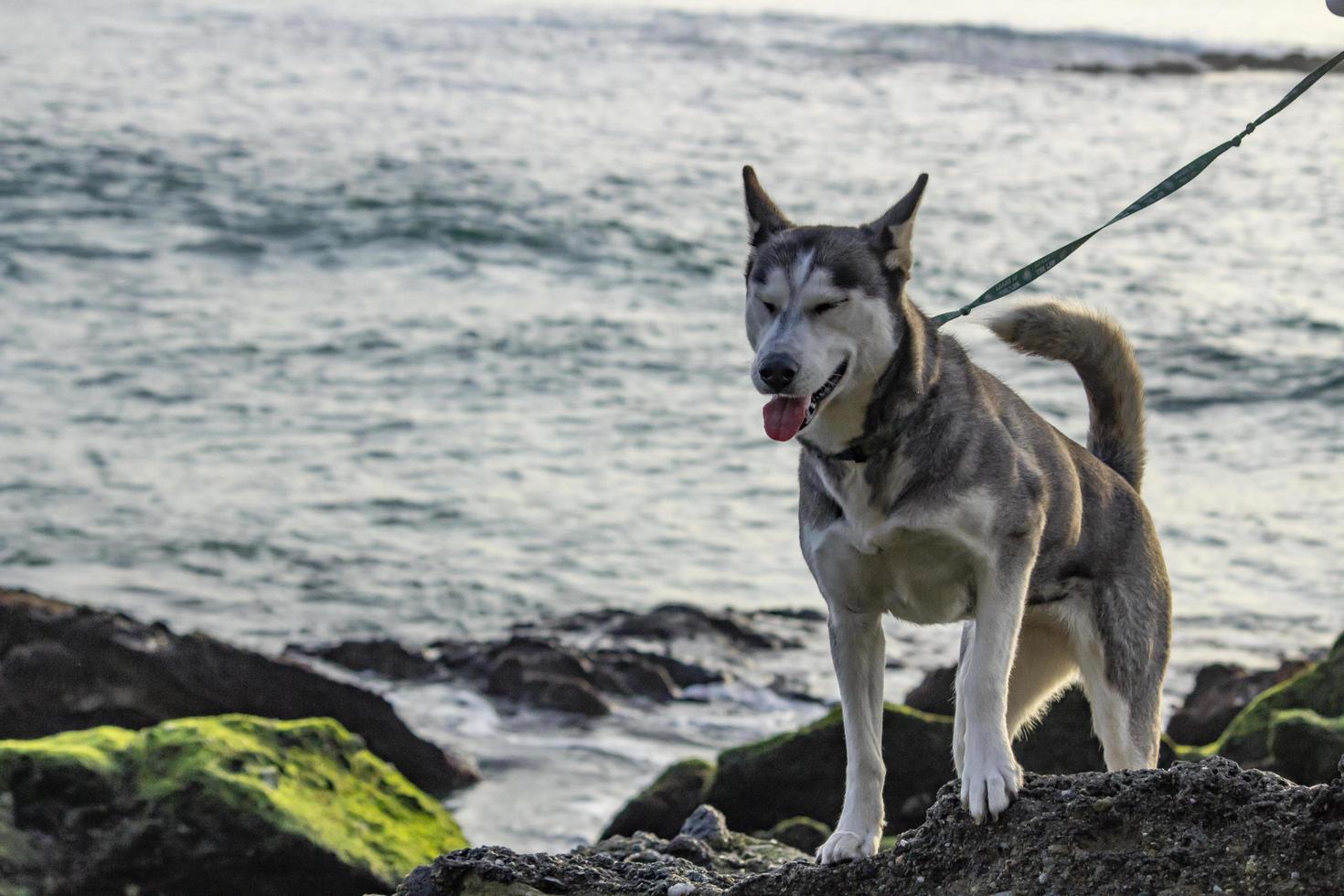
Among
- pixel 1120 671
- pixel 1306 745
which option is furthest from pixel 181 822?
pixel 1306 745

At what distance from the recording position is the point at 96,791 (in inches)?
280

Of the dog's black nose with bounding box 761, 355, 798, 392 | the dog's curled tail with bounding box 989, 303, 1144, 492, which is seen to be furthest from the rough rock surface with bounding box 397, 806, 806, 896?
the dog's curled tail with bounding box 989, 303, 1144, 492

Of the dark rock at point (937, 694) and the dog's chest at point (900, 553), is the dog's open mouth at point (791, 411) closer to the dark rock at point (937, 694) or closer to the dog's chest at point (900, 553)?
the dog's chest at point (900, 553)

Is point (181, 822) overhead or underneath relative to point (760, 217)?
underneath

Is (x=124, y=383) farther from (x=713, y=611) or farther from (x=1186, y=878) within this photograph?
(x=1186, y=878)

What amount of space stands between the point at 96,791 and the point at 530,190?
20.1 meters

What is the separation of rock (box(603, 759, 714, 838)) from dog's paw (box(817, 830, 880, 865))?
3664 mm

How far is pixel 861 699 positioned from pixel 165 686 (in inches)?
227

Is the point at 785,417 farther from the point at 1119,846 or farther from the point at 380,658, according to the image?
the point at 380,658

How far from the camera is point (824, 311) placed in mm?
4648

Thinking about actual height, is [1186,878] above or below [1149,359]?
above

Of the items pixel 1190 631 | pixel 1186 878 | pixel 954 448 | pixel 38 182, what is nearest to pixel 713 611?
pixel 1190 631

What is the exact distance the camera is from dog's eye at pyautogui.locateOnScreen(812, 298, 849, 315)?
183 inches

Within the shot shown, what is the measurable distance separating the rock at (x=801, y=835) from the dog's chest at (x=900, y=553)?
2.96 m
